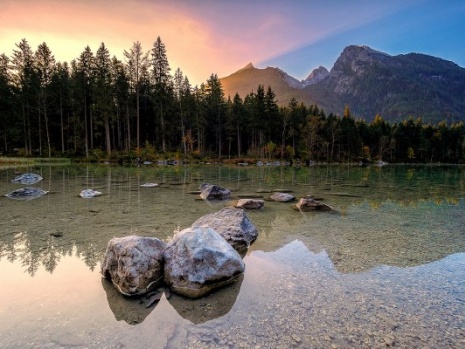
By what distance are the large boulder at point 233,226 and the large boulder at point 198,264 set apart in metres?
1.75

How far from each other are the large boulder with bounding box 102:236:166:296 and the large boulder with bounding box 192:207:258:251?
95.8 inches

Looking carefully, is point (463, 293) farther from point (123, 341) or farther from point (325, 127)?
point (325, 127)

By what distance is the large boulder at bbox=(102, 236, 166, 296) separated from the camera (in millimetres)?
5512

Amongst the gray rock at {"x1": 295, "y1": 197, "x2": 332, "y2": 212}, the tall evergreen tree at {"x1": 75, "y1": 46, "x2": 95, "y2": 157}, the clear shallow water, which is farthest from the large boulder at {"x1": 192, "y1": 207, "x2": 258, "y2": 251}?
the tall evergreen tree at {"x1": 75, "y1": 46, "x2": 95, "y2": 157}

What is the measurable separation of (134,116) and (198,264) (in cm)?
6373

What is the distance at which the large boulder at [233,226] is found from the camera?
819 cm

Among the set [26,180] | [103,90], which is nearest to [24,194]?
[26,180]

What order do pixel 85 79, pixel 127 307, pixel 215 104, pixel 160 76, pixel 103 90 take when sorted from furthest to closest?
pixel 215 104 < pixel 160 76 < pixel 85 79 < pixel 103 90 < pixel 127 307

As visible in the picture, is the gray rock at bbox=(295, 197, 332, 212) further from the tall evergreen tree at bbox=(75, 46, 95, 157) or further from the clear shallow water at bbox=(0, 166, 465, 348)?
the tall evergreen tree at bbox=(75, 46, 95, 157)

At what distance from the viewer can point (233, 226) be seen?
8.66 meters

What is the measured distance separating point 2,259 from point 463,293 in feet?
34.2

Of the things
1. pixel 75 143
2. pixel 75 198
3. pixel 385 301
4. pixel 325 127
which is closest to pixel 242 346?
pixel 385 301

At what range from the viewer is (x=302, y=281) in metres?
5.93

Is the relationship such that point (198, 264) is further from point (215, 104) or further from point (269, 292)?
point (215, 104)
